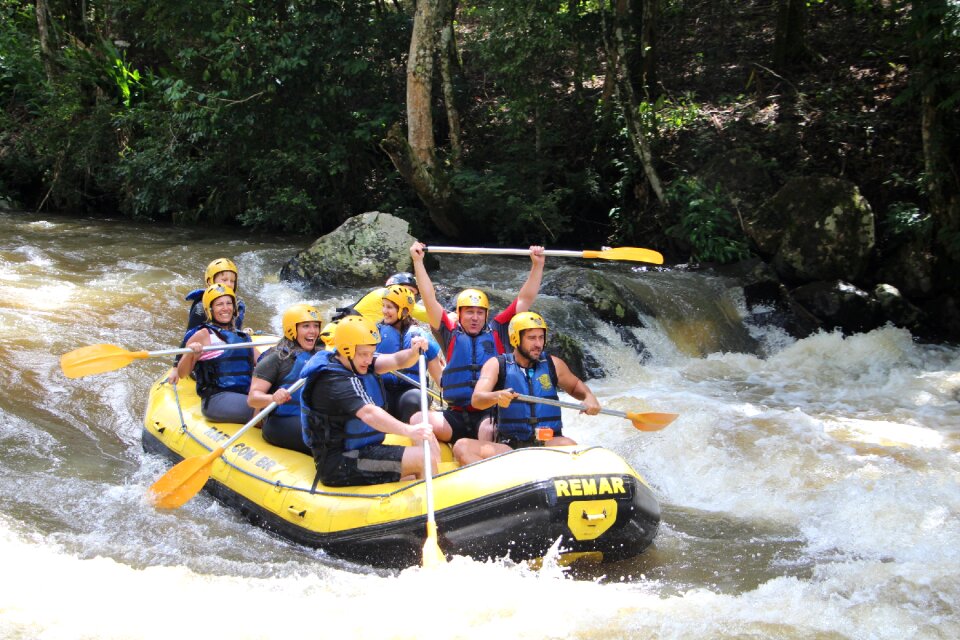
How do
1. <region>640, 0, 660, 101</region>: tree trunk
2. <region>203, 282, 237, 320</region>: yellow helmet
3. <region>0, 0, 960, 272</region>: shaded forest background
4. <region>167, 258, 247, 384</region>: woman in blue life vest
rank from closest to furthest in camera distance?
<region>203, 282, 237, 320</region>: yellow helmet → <region>167, 258, 247, 384</region>: woman in blue life vest → <region>0, 0, 960, 272</region>: shaded forest background → <region>640, 0, 660, 101</region>: tree trunk

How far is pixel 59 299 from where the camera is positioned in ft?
29.3

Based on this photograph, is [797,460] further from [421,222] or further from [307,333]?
[421,222]

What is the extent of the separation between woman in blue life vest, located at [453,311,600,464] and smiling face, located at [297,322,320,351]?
1.04m

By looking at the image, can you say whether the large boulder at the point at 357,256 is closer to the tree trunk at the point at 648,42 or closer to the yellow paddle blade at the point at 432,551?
the tree trunk at the point at 648,42

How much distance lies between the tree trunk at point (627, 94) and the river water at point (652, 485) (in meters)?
2.01

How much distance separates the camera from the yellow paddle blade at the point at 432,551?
3.97m

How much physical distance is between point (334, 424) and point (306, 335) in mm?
904

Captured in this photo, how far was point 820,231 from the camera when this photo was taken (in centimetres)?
1011

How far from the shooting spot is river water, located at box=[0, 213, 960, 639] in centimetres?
375

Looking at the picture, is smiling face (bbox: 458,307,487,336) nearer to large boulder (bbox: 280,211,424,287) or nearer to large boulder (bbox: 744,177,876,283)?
large boulder (bbox: 280,211,424,287)

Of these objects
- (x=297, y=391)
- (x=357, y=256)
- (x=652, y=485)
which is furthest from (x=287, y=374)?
(x=357, y=256)

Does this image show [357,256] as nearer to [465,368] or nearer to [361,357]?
[465,368]

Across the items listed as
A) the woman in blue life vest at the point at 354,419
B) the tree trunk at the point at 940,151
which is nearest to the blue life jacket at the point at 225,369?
the woman in blue life vest at the point at 354,419

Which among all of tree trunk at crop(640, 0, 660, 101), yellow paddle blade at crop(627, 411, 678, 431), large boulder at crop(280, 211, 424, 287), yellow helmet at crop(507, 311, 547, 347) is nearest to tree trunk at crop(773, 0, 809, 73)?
tree trunk at crop(640, 0, 660, 101)
